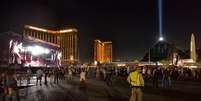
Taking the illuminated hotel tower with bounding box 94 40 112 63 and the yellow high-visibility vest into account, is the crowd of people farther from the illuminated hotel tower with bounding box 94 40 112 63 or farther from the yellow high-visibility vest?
the illuminated hotel tower with bounding box 94 40 112 63

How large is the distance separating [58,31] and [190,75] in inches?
4671

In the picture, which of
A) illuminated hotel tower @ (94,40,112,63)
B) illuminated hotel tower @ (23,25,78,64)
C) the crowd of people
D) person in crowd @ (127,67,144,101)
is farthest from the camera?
illuminated hotel tower @ (94,40,112,63)

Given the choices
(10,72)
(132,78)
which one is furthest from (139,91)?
(10,72)

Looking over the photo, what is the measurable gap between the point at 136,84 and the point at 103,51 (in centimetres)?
16581

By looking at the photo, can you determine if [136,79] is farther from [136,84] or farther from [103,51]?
[103,51]

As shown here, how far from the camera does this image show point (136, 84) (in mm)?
12188

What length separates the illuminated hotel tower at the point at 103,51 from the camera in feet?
539

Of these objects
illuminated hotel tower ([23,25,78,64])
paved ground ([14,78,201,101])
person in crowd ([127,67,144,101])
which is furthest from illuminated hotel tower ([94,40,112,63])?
person in crowd ([127,67,144,101])

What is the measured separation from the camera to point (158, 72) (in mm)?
28344

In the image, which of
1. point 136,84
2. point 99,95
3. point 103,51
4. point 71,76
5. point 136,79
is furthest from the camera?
point 103,51

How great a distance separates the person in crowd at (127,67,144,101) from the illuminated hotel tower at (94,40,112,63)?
487 feet

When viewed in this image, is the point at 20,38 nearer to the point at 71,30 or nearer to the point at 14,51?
the point at 14,51

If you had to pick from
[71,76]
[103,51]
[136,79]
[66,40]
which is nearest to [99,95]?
[136,79]

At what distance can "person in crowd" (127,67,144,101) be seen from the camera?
475 inches
